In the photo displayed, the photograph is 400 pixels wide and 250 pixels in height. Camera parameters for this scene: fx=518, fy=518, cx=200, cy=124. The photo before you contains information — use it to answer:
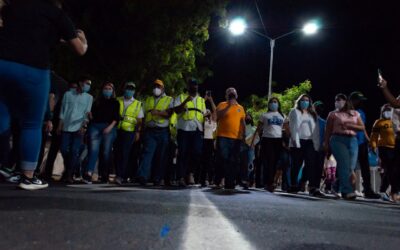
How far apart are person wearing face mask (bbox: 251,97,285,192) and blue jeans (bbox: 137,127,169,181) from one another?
187 centimetres

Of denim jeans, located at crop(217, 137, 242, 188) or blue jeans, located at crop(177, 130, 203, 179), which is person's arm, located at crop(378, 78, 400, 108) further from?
blue jeans, located at crop(177, 130, 203, 179)

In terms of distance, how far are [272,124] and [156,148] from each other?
2.24 meters

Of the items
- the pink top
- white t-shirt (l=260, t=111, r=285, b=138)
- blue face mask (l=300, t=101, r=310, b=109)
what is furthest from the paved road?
blue face mask (l=300, t=101, r=310, b=109)

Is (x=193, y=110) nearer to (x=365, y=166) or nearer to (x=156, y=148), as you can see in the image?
(x=156, y=148)

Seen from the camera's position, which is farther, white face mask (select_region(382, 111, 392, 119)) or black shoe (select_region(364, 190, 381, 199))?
white face mask (select_region(382, 111, 392, 119))

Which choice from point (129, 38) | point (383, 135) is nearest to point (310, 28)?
point (129, 38)

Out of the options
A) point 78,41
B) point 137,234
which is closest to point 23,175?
point 78,41

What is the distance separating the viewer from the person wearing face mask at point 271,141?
9.45 m

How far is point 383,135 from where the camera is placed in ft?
31.6

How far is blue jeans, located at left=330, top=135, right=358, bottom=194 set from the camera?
329 inches

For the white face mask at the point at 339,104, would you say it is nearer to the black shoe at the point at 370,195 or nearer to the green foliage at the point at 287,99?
the black shoe at the point at 370,195

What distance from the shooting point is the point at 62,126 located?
8.62m

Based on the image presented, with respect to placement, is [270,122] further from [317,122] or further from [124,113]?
[124,113]

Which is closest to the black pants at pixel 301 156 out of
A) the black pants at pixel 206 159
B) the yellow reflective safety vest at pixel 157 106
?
the black pants at pixel 206 159
